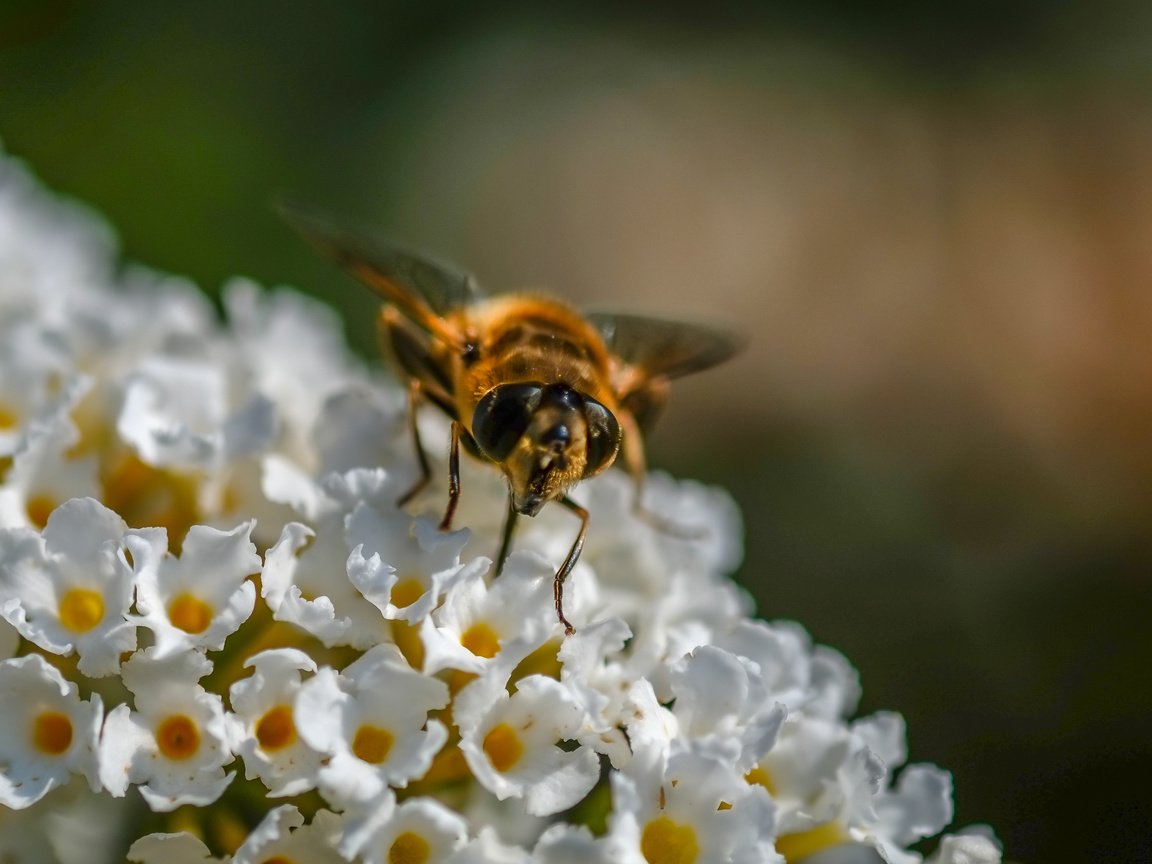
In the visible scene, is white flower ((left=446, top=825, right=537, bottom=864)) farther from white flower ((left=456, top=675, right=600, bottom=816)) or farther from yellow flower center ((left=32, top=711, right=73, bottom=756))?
yellow flower center ((left=32, top=711, right=73, bottom=756))

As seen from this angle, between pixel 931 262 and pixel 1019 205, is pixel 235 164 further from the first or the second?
pixel 1019 205

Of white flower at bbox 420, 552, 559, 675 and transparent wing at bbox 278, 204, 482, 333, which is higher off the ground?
transparent wing at bbox 278, 204, 482, 333

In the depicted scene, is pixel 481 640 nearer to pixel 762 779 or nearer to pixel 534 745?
pixel 534 745

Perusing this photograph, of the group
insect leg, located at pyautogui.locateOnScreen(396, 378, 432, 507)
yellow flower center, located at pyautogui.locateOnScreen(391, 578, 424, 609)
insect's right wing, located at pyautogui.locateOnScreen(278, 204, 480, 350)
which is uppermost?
insect's right wing, located at pyautogui.locateOnScreen(278, 204, 480, 350)

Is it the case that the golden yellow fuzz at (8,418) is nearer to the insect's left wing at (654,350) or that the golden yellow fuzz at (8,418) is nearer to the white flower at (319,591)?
the white flower at (319,591)

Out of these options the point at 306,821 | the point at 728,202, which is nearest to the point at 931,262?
the point at 728,202

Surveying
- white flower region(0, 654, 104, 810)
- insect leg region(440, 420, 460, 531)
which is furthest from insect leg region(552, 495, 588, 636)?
white flower region(0, 654, 104, 810)
